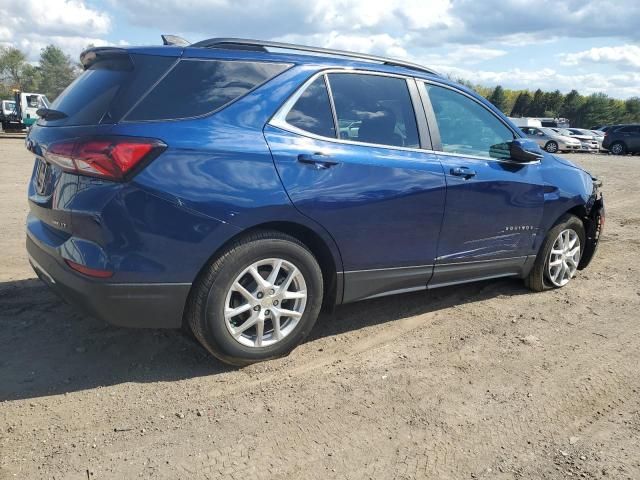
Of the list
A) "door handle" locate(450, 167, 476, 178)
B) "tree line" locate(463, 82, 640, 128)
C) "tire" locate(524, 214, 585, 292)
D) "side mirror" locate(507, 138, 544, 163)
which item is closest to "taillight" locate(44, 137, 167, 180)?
"door handle" locate(450, 167, 476, 178)

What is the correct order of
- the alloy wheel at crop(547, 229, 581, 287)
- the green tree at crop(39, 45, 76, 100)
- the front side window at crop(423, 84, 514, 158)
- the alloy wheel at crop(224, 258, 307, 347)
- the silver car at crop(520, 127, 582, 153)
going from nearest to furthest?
1. the alloy wheel at crop(224, 258, 307, 347)
2. the front side window at crop(423, 84, 514, 158)
3. the alloy wheel at crop(547, 229, 581, 287)
4. the silver car at crop(520, 127, 582, 153)
5. the green tree at crop(39, 45, 76, 100)

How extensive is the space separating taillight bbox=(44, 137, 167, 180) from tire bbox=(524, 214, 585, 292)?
3494mm

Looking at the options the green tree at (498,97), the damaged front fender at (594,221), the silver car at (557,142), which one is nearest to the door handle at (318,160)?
the damaged front fender at (594,221)

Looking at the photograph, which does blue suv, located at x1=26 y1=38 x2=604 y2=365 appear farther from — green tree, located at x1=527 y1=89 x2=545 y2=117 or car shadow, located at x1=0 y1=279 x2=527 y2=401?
green tree, located at x1=527 y1=89 x2=545 y2=117

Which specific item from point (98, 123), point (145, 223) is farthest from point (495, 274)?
point (98, 123)

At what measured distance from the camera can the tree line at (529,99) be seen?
2918 inches

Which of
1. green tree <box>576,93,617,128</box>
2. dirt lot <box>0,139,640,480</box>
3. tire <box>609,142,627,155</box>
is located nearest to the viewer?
dirt lot <box>0,139,640,480</box>

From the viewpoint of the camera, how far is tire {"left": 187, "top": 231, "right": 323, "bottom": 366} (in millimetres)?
3119

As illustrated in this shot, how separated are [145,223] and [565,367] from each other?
277 centimetres

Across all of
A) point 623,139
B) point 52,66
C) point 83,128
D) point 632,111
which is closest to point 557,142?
point 623,139

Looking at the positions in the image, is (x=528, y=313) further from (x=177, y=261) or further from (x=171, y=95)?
(x=171, y=95)

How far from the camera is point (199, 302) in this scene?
3.11 meters

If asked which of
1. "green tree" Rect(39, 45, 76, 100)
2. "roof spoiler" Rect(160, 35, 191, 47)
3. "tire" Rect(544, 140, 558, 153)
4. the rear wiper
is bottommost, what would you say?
"tire" Rect(544, 140, 558, 153)

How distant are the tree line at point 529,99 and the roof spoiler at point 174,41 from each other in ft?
245
